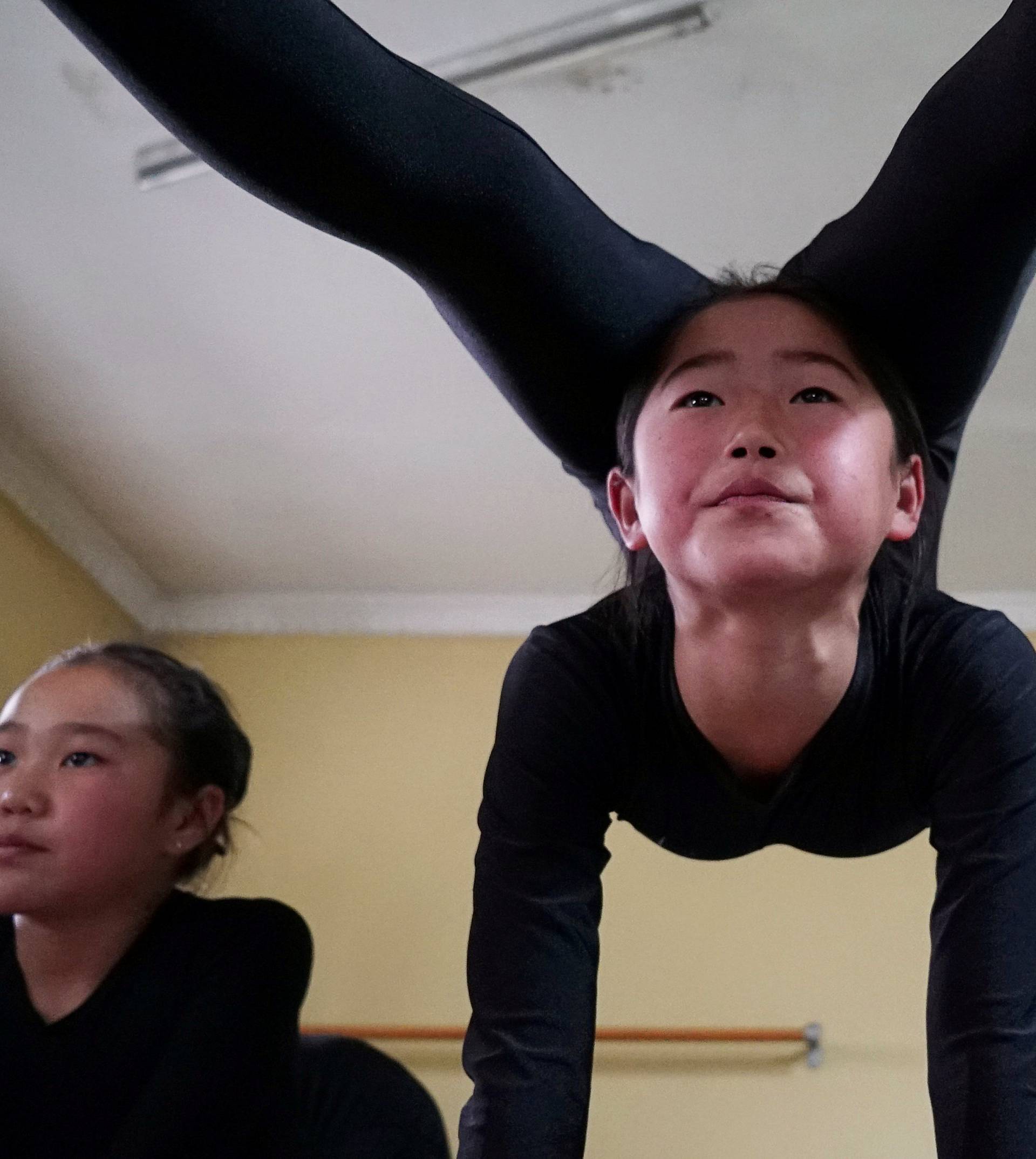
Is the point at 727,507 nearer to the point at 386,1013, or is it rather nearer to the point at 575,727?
the point at 575,727

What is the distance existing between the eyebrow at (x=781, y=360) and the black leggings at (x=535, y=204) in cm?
6

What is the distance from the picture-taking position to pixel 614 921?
7.72 ft

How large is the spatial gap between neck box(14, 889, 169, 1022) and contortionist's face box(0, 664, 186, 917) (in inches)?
0.5

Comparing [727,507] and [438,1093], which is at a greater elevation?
[727,507]

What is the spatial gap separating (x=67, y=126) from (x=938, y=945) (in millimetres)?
1373

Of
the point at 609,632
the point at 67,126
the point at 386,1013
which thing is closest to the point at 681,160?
the point at 67,126

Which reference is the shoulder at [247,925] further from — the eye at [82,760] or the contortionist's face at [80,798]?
the eye at [82,760]

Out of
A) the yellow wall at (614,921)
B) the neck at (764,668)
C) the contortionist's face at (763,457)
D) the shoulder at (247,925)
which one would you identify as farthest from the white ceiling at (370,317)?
the shoulder at (247,925)

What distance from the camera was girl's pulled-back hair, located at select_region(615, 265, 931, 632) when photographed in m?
0.84

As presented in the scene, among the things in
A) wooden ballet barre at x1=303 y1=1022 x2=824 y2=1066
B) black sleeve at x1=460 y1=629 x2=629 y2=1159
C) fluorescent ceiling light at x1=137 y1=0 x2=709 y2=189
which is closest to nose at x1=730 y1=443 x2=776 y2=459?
black sleeve at x1=460 y1=629 x2=629 y2=1159

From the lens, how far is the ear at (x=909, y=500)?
88 cm

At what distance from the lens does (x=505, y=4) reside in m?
1.38

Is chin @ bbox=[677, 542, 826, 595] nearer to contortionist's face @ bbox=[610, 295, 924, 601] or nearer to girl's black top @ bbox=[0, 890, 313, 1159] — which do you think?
contortionist's face @ bbox=[610, 295, 924, 601]

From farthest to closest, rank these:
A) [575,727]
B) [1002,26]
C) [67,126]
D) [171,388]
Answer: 1. [171,388]
2. [67,126]
3. [575,727]
4. [1002,26]
